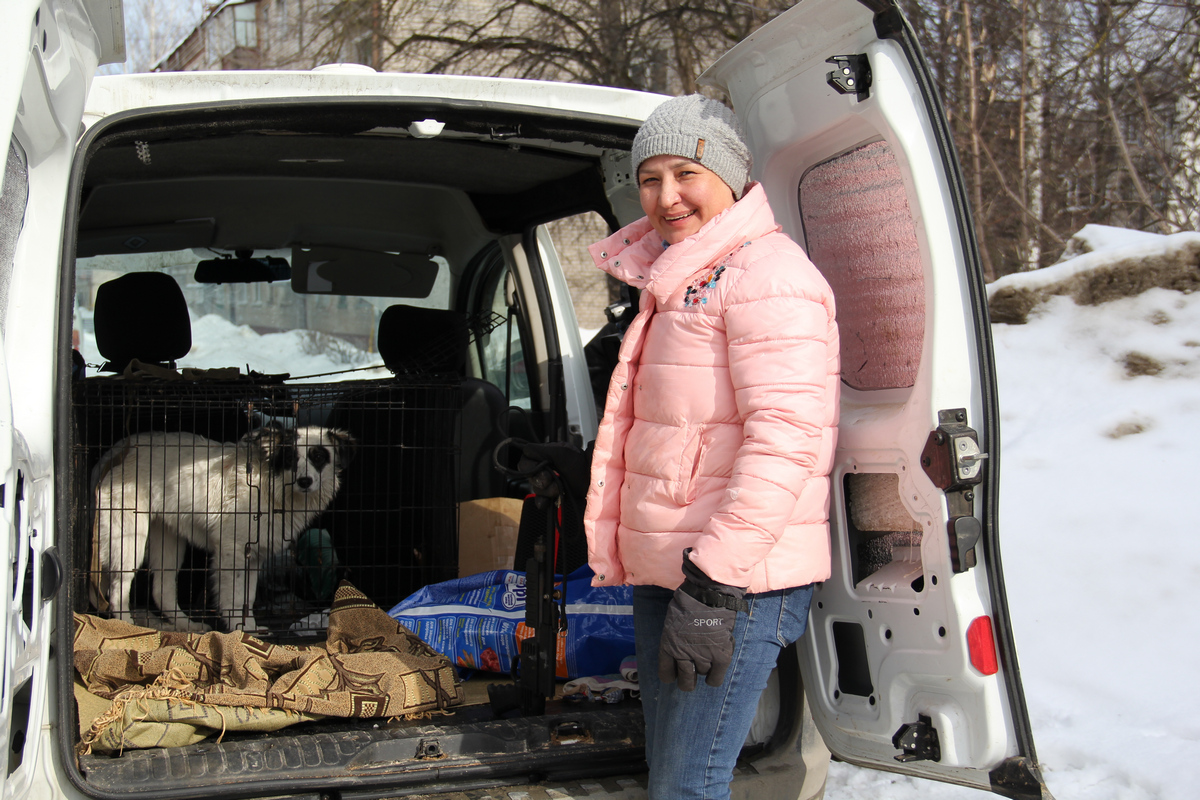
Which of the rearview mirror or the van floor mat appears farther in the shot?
the rearview mirror

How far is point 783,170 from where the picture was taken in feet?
7.83

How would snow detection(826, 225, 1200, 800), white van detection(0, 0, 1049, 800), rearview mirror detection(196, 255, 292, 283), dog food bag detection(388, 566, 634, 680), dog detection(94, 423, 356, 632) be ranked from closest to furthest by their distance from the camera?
white van detection(0, 0, 1049, 800) → dog food bag detection(388, 566, 634, 680) → snow detection(826, 225, 1200, 800) → dog detection(94, 423, 356, 632) → rearview mirror detection(196, 255, 292, 283)

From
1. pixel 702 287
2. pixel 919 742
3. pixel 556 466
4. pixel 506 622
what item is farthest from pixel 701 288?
pixel 506 622

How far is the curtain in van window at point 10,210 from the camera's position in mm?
1729

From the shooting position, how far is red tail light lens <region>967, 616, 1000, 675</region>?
192 cm

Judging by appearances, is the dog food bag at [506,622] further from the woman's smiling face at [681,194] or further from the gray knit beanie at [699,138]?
the gray knit beanie at [699,138]

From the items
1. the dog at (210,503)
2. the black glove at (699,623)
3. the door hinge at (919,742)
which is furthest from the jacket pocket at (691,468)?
the dog at (210,503)

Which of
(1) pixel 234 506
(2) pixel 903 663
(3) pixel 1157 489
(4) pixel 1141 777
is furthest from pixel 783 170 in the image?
(3) pixel 1157 489

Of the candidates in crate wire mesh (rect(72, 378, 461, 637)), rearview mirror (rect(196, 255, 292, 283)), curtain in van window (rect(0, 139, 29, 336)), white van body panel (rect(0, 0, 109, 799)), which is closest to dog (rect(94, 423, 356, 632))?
crate wire mesh (rect(72, 378, 461, 637))

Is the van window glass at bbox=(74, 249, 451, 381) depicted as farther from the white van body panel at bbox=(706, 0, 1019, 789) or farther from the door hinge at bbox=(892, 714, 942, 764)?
the door hinge at bbox=(892, 714, 942, 764)

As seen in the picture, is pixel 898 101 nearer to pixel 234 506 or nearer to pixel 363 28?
pixel 234 506

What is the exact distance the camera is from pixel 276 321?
4.77 metres

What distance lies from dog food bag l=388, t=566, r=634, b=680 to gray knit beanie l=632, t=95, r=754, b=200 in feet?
4.28

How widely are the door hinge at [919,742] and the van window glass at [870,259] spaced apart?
758 mm
